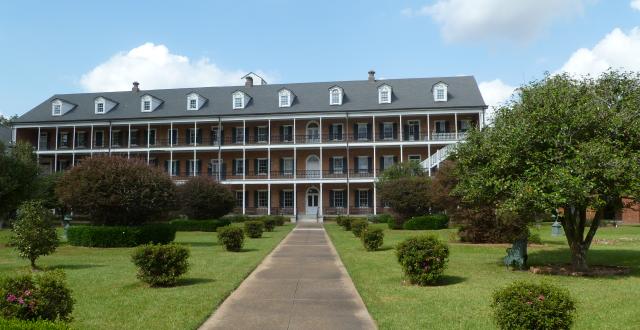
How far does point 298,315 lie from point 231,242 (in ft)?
37.2

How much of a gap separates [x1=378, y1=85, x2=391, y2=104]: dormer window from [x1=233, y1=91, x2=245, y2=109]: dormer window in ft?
41.1

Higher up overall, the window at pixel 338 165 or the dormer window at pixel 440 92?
the dormer window at pixel 440 92

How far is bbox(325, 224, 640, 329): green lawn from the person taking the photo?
7836 millimetres

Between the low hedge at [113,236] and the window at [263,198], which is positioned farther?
the window at [263,198]

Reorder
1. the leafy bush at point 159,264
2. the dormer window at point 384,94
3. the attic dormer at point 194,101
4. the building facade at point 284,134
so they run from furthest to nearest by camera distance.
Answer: the attic dormer at point 194,101 → the dormer window at point 384,94 → the building facade at point 284,134 → the leafy bush at point 159,264

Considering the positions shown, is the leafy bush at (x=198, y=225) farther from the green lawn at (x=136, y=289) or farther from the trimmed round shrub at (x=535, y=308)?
the trimmed round shrub at (x=535, y=308)

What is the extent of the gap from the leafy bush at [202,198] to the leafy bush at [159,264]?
2277 centimetres

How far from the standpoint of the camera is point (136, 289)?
1072cm

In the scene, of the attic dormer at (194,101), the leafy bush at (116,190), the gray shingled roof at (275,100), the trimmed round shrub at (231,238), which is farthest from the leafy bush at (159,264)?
the attic dormer at (194,101)

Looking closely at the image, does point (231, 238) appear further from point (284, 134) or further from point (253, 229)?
point (284, 134)

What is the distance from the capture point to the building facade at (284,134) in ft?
153

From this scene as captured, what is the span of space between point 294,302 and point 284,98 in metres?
41.5

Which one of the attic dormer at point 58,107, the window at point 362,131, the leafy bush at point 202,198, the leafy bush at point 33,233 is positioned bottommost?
the leafy bush at point 33,233

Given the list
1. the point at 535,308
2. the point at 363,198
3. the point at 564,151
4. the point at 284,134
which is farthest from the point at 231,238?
the point at 284,134
